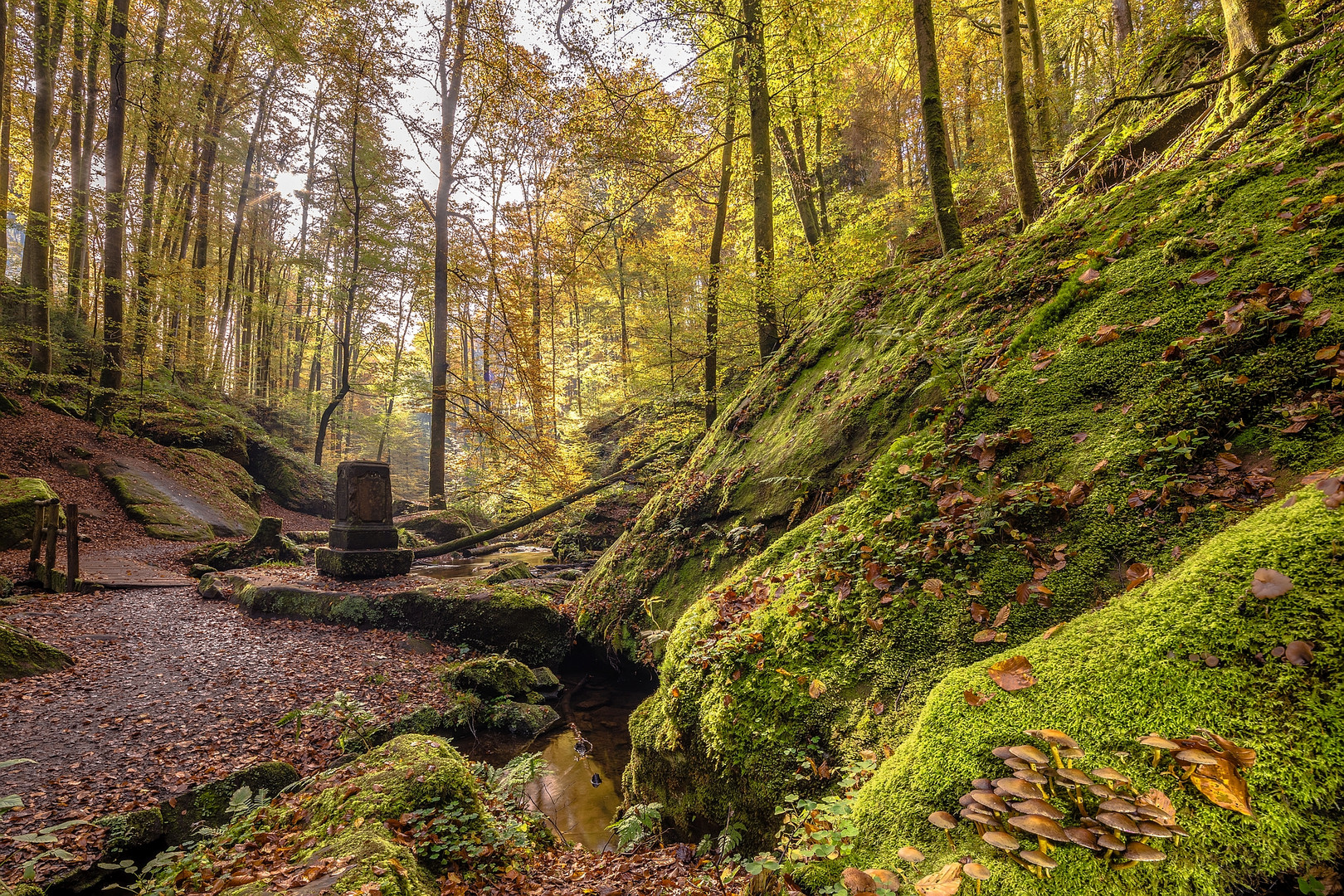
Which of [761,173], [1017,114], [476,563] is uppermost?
[761,173]

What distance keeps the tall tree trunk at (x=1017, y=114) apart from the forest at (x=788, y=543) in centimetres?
5

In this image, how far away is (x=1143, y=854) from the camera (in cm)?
120

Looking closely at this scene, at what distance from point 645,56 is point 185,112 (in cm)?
1496

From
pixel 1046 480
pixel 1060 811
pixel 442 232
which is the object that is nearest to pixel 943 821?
pixel 1060 811

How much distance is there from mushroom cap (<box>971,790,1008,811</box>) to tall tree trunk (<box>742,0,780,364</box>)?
318 inches

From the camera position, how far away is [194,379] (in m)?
18.8

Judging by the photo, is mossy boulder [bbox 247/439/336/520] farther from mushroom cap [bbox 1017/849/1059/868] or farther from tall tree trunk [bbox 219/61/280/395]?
mushroom cap [bbox 1017/849/1059/868]

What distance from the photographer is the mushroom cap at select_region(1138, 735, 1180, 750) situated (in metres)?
1.33

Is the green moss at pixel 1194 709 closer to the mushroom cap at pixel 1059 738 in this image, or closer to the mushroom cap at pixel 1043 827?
the mushroom cap at pixel 1059 738

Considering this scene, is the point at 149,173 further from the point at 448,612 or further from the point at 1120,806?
the point at 1120,806

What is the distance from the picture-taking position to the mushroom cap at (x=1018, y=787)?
1.44 m

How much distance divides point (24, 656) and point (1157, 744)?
9032 mm

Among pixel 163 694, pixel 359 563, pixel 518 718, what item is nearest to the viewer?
pixel 163 694

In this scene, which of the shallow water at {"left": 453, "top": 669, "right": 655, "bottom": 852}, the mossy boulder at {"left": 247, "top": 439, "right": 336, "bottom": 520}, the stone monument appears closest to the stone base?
the stone monument
